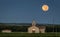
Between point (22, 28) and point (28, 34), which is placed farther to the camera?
point (28, 34)

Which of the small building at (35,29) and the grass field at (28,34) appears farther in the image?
the grass field at (28,34)

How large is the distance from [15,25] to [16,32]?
0.43 feet

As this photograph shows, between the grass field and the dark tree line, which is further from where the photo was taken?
the grass field

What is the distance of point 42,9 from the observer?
9.60ft

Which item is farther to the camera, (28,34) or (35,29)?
(28,34)

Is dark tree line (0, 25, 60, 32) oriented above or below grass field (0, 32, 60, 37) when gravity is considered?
above

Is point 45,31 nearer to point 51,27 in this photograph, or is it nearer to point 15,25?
point 51,27

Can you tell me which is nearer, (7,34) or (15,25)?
(15,25)

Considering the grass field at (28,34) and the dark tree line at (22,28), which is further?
the grass field at (28,34)

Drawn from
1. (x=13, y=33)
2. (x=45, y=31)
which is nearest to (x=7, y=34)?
(x=13, y=33)

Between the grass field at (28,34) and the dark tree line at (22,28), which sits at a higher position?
the dark tree line at (22,28)

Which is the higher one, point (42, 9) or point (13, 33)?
point (42, 9)

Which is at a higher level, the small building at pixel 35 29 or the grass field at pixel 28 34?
the small building at pixel 35 29

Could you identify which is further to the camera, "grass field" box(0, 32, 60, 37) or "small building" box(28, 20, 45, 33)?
"grass field" box(0, 32, 60, 37)
